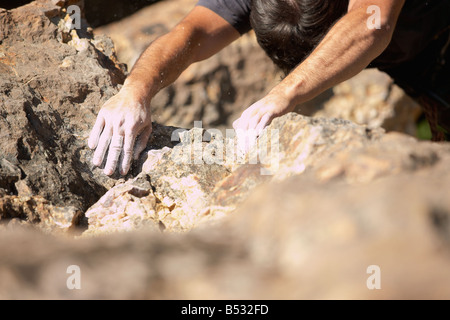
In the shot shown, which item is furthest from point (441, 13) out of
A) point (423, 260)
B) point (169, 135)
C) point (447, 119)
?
point (423, 260)

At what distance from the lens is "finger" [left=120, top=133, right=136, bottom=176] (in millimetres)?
1650

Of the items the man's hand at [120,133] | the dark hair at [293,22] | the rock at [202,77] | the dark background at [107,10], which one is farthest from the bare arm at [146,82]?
the dark background at [107,10]

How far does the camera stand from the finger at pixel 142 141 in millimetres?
1706

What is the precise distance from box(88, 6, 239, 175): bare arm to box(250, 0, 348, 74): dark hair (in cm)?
31

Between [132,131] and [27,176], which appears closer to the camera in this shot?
[27,176]

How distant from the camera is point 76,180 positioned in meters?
1.53

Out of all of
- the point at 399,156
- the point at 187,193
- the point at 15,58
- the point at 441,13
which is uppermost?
the point at 441,13

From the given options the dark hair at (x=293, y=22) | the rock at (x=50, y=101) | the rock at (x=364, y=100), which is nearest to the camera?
the rock at (x=50, y=101)

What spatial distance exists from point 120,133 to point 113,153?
0.25 feet

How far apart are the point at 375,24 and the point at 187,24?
1006 millimetres

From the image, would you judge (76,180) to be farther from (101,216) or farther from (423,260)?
(423,260)

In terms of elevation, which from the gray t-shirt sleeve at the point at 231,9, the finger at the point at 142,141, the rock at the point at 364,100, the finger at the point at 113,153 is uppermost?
the rock at the point at 364,100

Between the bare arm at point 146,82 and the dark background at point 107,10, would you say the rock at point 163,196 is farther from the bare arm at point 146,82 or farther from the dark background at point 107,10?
the dark background at point 107,10

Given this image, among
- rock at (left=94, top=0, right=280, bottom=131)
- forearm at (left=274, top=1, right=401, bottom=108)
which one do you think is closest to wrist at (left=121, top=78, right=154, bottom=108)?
forearm at (left=274, top=1, right=401, bottom=108)
